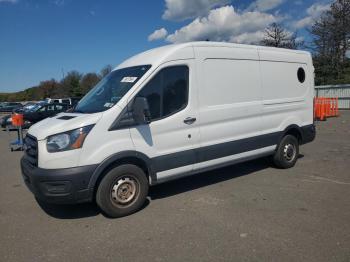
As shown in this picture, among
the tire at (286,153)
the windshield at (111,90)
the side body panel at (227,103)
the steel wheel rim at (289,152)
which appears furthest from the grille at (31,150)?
the steel wheel rim at (289,152)

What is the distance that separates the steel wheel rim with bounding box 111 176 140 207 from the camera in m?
4.71

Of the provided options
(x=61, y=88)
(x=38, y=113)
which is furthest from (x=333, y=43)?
(x=61, y=88)

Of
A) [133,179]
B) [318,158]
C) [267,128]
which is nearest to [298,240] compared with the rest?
[133,179]

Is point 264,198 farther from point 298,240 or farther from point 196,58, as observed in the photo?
point 196,58

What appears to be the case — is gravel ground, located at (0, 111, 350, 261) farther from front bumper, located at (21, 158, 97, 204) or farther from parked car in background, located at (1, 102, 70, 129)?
parked car in background, located at (1, 102, 70, 129)

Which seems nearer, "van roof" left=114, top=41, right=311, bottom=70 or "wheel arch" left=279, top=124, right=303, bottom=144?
"van roof" left=114, top=41, right=311, bottom=70

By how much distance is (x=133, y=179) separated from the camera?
192 inches

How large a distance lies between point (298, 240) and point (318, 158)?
192 inches

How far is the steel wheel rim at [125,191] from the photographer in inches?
185

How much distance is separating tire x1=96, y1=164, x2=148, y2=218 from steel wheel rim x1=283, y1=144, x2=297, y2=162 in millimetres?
3542

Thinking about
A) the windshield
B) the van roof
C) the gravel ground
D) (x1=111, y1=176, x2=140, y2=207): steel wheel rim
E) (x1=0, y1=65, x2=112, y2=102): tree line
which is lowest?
the gravel ground

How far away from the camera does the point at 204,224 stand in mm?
4406

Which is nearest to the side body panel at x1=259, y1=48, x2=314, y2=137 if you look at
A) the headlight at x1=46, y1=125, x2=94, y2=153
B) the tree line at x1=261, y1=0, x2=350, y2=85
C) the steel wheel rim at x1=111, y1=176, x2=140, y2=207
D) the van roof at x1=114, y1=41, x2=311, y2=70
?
the van roof at x1=114, y1=41, x2=311, y2=70

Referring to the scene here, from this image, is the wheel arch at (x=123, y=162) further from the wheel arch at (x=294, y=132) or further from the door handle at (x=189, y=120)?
the wheel arch at (x=294, y=132)
